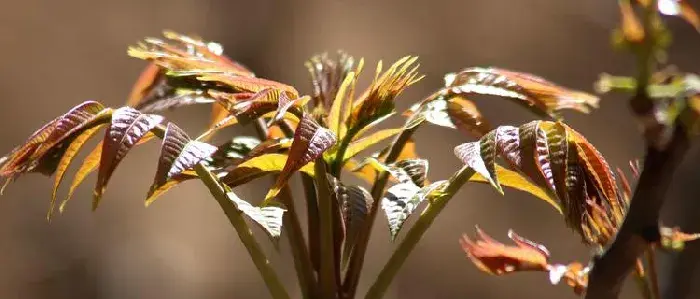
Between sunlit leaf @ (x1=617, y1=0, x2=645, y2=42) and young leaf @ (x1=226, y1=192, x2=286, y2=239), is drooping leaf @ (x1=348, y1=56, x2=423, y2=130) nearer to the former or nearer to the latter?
young leaf @ (x1=226, y1=192, x2=286, y2=239)

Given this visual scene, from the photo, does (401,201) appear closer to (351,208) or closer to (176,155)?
(351,208)

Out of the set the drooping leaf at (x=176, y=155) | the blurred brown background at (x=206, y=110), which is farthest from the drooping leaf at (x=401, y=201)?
the blurred brown background at (x=206, y=110)

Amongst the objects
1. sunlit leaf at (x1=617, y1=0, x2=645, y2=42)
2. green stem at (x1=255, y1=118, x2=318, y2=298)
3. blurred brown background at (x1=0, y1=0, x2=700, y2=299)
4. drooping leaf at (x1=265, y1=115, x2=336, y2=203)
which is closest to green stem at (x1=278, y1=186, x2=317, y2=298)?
green stem at (x1=255, y1=118, x2=318, y2=298)

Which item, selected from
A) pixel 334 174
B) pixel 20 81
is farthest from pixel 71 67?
pixel 334 174

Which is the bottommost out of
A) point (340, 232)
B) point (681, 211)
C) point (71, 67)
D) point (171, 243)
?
point (171, 243)

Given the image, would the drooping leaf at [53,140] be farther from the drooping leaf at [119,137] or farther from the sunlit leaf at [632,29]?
the sunlit leaf at [632,29]

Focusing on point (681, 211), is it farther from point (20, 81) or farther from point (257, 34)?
point (20, 81)

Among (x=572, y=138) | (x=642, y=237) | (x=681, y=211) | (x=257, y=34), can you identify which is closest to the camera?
(x=642, y=237)
